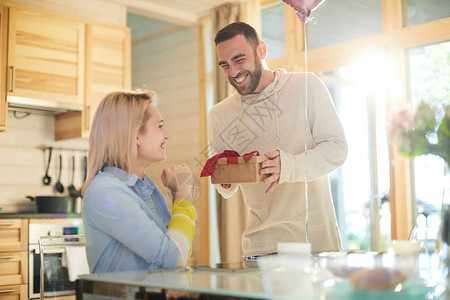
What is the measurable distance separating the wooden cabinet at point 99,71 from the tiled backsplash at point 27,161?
0.13m

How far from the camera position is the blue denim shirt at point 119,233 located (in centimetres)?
154

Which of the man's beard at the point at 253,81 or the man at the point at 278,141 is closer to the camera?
the man at the point at 278,141

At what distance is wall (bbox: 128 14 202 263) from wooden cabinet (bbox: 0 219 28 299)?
5.70ft

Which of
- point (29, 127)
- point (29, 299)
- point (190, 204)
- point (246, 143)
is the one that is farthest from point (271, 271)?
point (29, 127)

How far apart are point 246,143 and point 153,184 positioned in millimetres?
498

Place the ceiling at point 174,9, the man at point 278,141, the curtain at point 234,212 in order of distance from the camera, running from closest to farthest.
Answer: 1. the man at point 278,141
2. the curtain at point 234,212
3. the ceiling at point 174,9

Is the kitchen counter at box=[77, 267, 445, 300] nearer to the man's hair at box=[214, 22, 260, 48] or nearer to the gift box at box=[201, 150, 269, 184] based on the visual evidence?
the gift box at box=[201, 150, 269, 184]

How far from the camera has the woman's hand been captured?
1.76 metres

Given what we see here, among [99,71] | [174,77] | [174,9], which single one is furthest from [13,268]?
[174,9]

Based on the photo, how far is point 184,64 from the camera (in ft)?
19.2

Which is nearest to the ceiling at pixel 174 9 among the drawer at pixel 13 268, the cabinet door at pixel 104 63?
the cabinet door at pixel 104 63

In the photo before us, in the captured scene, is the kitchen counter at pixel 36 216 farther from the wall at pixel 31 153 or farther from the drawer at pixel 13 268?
the wall at pixel 31 153

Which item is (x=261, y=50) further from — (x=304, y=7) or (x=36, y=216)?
(x=36, y=216)

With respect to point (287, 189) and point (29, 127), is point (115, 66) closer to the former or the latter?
point (29, 127)
